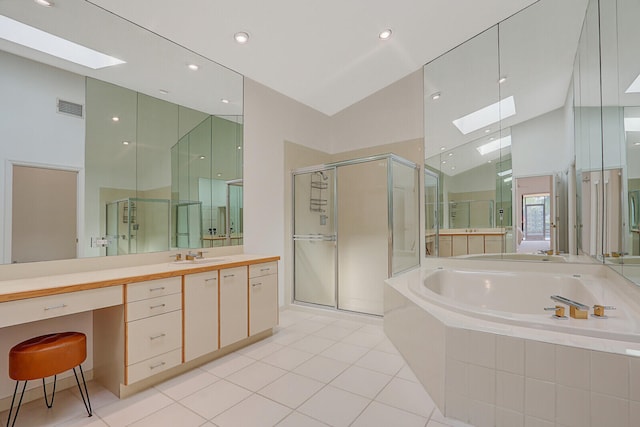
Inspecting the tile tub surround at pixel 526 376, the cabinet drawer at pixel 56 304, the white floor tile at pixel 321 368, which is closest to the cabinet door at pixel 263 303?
the white floor tile at pixel 321 368

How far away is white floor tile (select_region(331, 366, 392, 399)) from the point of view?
192cm

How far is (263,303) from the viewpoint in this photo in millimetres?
2738

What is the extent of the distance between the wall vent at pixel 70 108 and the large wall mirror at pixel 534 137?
337cm

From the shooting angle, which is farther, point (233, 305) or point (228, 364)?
point (233, 305)

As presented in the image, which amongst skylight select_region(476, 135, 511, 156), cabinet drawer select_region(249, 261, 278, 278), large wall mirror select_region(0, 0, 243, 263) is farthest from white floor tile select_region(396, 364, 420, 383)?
skylight select_region(476, 135, 511, 156)

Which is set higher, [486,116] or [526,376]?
[486,116]

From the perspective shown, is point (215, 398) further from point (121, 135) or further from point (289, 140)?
point (289, 140)

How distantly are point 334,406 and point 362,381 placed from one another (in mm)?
341

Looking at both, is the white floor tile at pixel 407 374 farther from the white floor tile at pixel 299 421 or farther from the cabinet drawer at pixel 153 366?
the cabinet drawer at pixel 153 366

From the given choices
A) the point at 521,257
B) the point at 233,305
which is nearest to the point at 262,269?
the point at 233,305

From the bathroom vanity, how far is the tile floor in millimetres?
146

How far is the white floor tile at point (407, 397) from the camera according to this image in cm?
171

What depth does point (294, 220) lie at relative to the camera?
13.0 feet

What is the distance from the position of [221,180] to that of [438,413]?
2.64m
